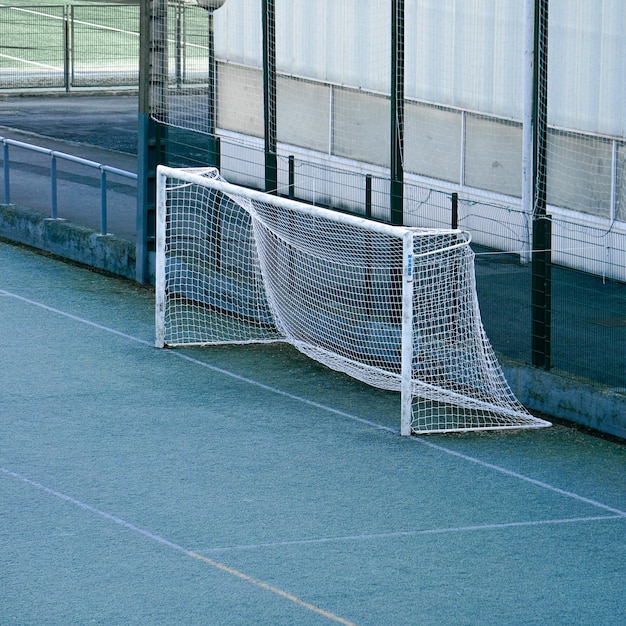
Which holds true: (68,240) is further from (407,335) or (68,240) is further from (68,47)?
(68,47)

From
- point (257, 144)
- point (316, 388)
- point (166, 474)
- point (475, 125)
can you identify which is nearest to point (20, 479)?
point (166, 474)

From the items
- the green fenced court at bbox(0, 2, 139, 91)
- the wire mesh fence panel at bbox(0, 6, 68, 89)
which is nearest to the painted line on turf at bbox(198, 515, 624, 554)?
the green fenced court at bbox(0, 2, 139, 91)

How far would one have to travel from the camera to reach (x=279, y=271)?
500 inches

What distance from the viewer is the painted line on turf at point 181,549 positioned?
7484mm

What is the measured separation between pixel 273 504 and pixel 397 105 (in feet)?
14.1

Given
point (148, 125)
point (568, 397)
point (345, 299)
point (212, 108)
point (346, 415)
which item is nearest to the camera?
point (568, 397)

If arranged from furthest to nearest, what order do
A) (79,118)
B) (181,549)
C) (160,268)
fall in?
(79,118)
(160,268)
(181,549)

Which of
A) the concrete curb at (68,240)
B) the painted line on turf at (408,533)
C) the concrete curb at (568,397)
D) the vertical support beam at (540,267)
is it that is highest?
the vertical support beam at (540,267)

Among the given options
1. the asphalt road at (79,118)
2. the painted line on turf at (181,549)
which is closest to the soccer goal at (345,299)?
the painted line on turf at (181,549)

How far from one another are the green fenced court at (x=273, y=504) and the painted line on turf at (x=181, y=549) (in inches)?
0.6

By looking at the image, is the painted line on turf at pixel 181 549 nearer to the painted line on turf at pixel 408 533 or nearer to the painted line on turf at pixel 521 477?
the painted line on turf at pixel 408 533

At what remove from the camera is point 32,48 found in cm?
3559

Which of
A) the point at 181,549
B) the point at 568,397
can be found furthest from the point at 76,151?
the point at 181,549

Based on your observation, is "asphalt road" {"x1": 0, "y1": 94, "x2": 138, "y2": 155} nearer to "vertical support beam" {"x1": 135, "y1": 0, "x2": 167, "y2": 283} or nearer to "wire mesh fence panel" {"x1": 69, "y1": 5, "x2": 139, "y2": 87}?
"wire mesh fence panel" {"x1": 69, "y1": 5, "x2": 139, "y2": 87}
